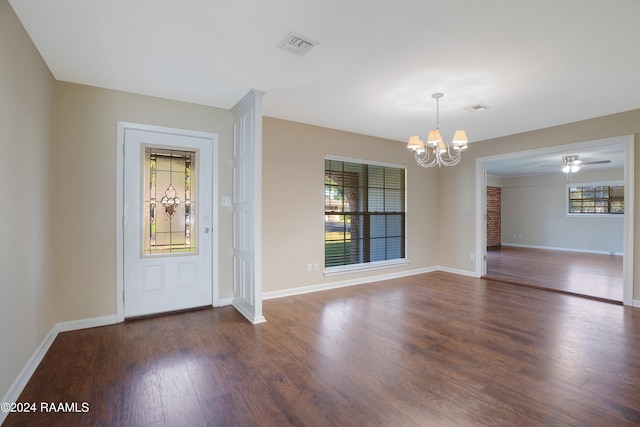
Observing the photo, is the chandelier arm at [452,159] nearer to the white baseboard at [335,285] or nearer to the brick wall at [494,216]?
the white baseboard at [335,285]

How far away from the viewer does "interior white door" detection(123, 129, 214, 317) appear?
10.7 feet

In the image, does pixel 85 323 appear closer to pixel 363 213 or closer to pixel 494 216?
pixel 363 213

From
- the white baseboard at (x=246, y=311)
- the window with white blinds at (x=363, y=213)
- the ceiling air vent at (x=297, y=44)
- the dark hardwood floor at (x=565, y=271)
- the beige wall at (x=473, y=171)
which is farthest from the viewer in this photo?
the window with white blinds at (x=363, y=213)

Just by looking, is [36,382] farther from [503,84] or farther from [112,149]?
[503,84]

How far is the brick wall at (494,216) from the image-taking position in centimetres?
1030

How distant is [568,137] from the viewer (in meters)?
4.41

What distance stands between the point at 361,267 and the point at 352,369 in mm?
2833

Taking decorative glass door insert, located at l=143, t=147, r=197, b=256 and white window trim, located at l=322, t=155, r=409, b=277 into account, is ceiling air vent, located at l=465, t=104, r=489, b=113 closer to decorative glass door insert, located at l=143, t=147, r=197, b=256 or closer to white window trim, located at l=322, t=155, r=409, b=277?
white window trim, located at l=322, t=155, r=409, b=277

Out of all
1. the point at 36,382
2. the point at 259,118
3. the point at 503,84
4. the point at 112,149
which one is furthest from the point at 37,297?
the point at 503,84

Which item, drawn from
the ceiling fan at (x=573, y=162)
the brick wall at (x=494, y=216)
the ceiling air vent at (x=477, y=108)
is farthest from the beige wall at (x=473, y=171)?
the brick wall at (x=494, y=216)

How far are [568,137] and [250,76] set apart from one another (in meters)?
4.72

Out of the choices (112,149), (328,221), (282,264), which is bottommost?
(282,264)

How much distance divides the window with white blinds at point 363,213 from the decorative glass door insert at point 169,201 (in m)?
2.03

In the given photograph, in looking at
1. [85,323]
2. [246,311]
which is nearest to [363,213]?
[246,311]
